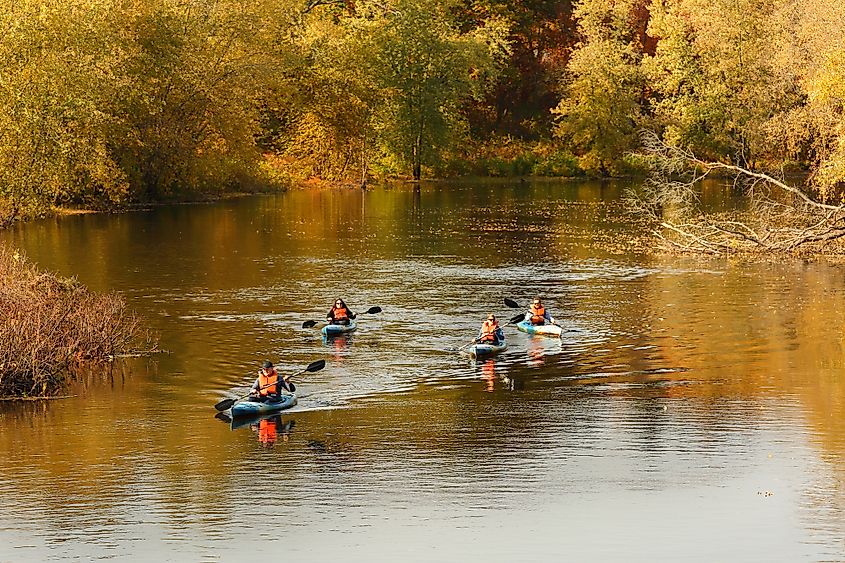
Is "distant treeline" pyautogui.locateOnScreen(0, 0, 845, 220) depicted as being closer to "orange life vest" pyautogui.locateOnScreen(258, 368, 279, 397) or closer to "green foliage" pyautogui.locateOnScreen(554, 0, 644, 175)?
"green foliage" pyautogui.locateOnScreen(554, 0, 644, 175)

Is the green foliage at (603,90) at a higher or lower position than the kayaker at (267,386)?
higher

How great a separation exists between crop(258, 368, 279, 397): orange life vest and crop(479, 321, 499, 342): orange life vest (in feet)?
28.0

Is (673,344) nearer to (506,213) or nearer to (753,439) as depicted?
(753,439)

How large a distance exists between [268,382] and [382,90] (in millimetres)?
70015

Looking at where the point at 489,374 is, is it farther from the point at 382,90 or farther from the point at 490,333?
the point at 382,90

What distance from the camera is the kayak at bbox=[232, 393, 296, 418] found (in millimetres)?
29750

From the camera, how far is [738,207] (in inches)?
3137

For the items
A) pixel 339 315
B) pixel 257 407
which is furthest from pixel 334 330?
pixel 257 407

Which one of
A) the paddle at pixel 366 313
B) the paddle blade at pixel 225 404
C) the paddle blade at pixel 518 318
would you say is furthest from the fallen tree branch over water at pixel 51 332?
the paddle blade at pixel 518 318

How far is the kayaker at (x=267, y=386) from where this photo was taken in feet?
99.3

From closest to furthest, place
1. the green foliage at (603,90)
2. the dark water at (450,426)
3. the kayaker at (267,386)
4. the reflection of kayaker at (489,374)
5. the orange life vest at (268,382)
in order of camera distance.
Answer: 1. the dark water at (450,426)
2. the kayaker at (267,386)
3. the orange life vest at (268,382)
4. the reflection of kayaker at (489,374)
5. the green foliage at (603,90)

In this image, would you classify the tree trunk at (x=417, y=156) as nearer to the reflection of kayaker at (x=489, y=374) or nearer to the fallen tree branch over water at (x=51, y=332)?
the fallen tree branch over water at (x=51, y=332)

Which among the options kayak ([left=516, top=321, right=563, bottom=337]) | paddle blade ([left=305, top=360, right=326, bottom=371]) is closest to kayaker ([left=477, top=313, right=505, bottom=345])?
kayak ([left=516, top=321, right=563, bottom=337])

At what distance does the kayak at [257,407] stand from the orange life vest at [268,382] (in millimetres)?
275
